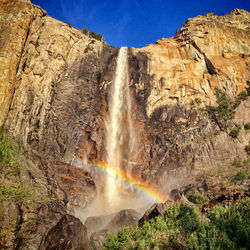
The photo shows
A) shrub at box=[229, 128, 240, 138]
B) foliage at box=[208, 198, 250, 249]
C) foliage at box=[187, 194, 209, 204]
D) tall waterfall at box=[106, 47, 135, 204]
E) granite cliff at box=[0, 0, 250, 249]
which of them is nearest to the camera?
foliage at box=[208, 198, 250, 249]

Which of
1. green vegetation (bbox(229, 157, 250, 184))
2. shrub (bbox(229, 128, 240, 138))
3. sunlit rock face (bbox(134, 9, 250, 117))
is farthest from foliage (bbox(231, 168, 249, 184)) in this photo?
sunlit rock face (bbox(134, 9, 250, 117))

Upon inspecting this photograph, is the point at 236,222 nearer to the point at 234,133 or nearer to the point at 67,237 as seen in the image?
the point at 67,237

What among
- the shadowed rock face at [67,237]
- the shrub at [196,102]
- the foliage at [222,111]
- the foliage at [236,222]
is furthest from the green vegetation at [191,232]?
the shrub at [196,102]

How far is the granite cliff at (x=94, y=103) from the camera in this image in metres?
22.1

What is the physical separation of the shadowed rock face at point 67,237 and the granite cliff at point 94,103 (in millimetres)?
77

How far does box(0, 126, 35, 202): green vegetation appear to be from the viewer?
15.8 meters

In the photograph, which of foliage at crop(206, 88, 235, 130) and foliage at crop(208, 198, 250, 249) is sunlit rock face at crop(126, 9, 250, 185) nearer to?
foliage at crop(206, 88, 235, 130)

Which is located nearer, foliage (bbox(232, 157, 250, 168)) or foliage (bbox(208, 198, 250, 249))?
foliage (bbox(208, 198, 250, 249))

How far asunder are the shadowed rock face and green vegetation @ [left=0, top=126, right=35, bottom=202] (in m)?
3.95

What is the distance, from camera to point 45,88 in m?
27.1

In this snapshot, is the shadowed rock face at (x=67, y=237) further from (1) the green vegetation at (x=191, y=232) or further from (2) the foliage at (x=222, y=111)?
(2) the foliage at (x=222, y=111)

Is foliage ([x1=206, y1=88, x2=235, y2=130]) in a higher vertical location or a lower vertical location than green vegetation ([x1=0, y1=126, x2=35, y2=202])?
higher

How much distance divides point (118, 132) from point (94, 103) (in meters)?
5.40

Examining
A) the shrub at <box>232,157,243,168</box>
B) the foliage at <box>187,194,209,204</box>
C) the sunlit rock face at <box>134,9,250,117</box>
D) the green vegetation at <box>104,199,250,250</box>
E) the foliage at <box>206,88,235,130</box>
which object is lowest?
the green vegetation at <box>104,199,250,250</box>
